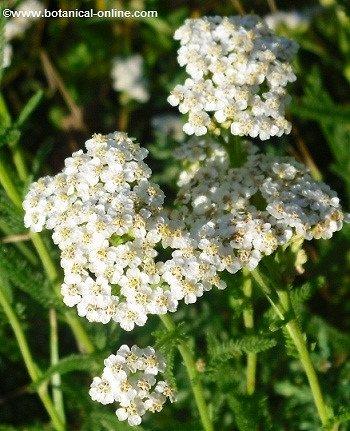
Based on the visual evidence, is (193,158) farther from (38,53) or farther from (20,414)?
(38,53)

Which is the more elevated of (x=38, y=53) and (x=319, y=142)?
(x=38, y=53)

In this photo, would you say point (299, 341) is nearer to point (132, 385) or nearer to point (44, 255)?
point (132, 385)

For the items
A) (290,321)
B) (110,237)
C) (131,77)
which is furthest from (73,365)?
(131,77)

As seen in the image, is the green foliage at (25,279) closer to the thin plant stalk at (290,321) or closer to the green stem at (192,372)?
the green stem at (192,372)

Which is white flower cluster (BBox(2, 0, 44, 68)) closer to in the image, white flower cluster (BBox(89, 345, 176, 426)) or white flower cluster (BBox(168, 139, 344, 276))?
white flower cluster (BBox(168, 139, 344, 276))

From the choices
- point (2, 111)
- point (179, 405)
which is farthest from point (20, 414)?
point (2, 111)

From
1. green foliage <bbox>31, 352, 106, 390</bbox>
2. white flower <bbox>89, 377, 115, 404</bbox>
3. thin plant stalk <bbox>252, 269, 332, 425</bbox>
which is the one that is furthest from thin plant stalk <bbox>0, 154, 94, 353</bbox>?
thin plant stalk <bbox>252, 269, 332, 425</bbox>
